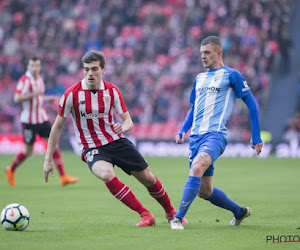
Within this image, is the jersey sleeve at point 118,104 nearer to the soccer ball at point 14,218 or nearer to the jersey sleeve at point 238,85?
the jersey sleeve at point 238,85

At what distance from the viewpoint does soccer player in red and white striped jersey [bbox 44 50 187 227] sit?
7.30 metres

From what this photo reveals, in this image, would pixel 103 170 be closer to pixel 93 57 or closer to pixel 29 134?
pixel 93 57

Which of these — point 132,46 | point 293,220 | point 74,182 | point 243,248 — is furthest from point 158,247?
point 132,46

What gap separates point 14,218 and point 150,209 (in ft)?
8.92

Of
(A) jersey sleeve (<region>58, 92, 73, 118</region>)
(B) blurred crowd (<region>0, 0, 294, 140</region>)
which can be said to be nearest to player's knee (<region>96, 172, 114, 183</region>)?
(A) jersey sleeve (<region>58, 92, 73, 118</region>)

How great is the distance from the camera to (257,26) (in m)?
25.8

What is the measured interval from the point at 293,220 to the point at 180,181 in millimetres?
5803

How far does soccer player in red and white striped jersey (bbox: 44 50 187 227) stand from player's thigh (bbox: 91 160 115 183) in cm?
1

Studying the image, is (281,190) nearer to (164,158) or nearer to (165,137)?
(164,158)

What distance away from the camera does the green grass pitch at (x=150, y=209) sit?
6172mm

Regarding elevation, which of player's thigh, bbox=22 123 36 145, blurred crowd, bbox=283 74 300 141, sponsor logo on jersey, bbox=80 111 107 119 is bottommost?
blurred crowd, bbox=283 74 300 141

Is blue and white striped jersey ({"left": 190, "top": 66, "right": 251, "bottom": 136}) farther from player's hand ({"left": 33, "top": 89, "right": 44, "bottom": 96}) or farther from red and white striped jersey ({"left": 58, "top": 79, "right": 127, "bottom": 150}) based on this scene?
player's hand ({"left": 33, "top": 89, "right": 44, "bottom": 96})

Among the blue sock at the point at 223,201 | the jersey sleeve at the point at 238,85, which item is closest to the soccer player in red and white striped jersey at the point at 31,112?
the blue sock at the point at 223,201

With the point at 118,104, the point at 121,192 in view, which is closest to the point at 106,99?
the point at 118,104
